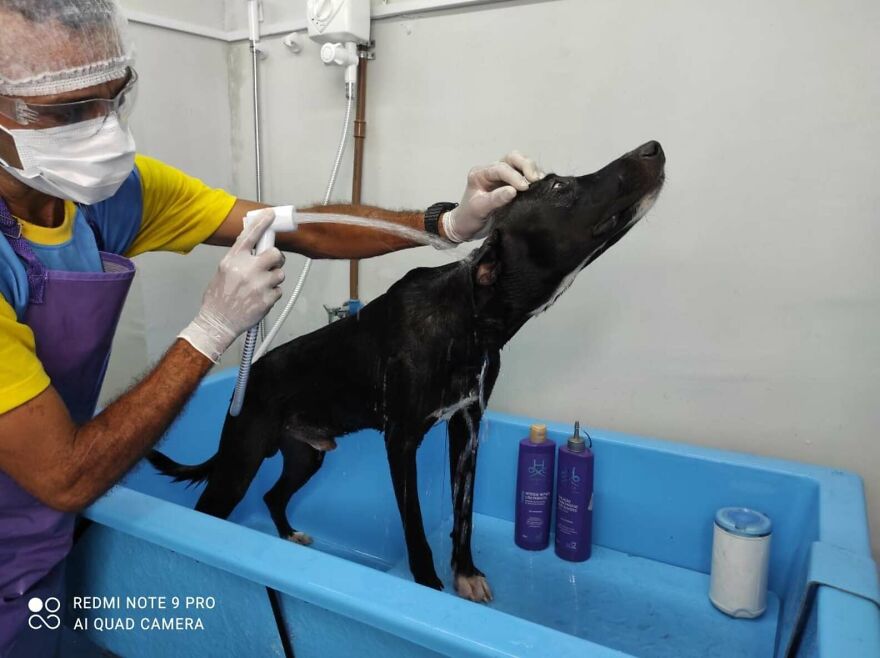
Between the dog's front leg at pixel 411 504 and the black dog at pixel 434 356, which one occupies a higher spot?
the black dog at pixel 434 356

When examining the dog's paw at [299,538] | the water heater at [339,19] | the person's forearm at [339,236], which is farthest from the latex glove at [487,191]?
the dog's paw at [299,538]

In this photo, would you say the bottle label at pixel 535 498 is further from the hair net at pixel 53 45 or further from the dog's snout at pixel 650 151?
the hair net at pixel 53 45

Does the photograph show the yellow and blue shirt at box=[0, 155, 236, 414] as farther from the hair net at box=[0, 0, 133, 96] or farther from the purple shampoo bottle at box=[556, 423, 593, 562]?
the purple shampoo bottle at box=[556, 423, 593, 562]

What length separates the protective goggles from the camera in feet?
2.58

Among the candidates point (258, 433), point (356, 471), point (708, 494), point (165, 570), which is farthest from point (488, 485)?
point (165, 570)

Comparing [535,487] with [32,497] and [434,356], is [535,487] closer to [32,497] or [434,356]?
[434,356]

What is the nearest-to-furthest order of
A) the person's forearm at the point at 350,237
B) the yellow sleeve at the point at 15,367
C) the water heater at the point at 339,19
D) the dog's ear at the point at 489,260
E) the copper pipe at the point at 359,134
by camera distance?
1. the yellow sleeve at the point at 15,367
2. the dog's ear at the point at 489,260
3. the person's forearm at the point at 350,237
4. the water heater at the point at 339,19
5. the copper pipe at the point at 359,134

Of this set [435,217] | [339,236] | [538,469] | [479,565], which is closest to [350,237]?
[339,236]

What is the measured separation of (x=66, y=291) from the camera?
896 mm

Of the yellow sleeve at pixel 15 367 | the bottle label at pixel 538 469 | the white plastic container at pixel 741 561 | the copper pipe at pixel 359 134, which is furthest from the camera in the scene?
the copper pipe at pixel 359 134

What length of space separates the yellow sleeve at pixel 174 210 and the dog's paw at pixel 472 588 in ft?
2.81

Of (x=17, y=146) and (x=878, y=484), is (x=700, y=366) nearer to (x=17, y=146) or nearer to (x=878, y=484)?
(x=878, y=484)

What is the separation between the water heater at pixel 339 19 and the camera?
1.49 metres

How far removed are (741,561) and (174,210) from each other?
1290 millimetres
